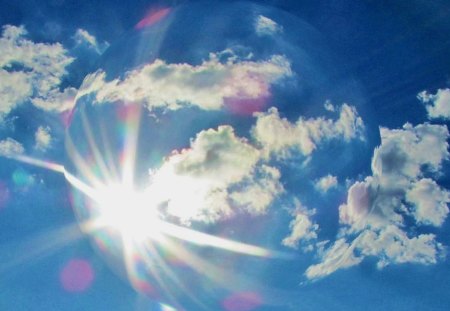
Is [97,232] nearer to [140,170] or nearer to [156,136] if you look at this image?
[140,170]

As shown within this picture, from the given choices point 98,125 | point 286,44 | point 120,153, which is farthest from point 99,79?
point 286,44

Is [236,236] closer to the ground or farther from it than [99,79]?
closer to the ground

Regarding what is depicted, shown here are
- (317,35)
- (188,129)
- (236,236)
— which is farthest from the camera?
(317,35)

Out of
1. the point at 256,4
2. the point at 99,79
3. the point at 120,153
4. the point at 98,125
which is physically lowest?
the point at 120,153

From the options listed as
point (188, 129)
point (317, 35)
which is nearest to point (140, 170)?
point (188, 129)

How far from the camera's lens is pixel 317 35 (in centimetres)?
999

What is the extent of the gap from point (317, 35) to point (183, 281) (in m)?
8.64

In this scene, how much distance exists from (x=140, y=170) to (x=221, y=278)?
405 cm

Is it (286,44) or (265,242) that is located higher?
(286,44)

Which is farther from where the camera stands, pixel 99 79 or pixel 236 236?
pixel 99 79

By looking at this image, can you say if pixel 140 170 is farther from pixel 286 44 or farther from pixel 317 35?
pixel 317 35

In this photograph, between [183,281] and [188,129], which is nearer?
[188,129]

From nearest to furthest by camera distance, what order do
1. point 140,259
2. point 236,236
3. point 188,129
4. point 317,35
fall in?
point 188,129 < point 236,236 < point 317,35 < point 140,259

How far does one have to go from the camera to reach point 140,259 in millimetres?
10734
